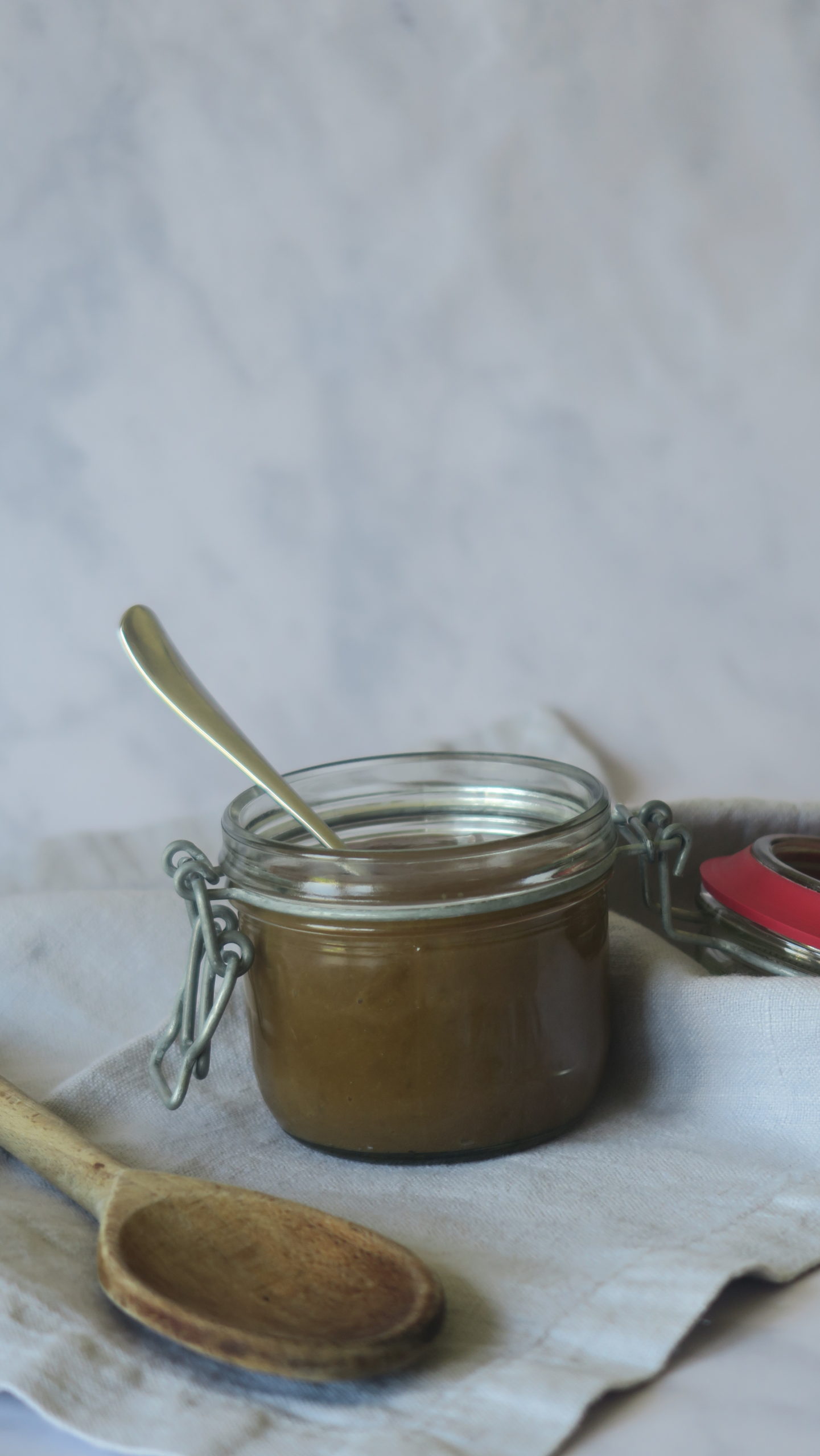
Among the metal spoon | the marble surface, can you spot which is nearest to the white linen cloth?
the metal spoon

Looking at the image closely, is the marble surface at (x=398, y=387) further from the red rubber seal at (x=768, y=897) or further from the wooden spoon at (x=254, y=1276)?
the wooden spoon at (x=254, y=1276)

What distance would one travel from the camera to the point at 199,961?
61cm

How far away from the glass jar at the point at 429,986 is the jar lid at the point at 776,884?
6cm

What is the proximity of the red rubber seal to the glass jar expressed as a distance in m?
0.06

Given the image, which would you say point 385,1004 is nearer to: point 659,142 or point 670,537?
point 670,537

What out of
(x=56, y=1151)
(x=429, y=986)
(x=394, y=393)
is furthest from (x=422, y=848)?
(x=394, y=393)

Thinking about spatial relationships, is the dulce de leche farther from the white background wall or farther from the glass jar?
the white background wall

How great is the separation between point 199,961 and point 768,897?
0.83 ft

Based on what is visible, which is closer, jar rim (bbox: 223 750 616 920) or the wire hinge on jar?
jar rim (bbox: 223 750 616 920)

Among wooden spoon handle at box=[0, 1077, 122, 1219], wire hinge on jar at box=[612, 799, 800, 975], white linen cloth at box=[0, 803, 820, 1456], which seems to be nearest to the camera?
white linen cloth at box=[0, 803, 820, 1456]

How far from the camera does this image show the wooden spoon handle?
1.79ft

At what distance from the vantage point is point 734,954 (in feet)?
2.15

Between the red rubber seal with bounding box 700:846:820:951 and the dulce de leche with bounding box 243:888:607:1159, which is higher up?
the dulce de leche with bounding box 243:888:607:1159

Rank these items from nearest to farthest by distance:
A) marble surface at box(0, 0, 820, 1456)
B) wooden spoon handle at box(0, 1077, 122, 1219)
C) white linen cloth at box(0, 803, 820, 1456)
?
white linen cloth at box(0, 803, 820, 1456)
wooden spoon handle at box(0, 1077, 122, 1219)
marble surface at box(0, 0, 820, 1456)
